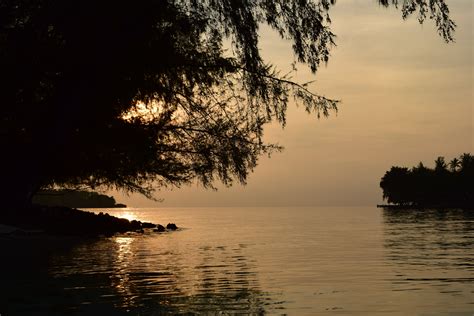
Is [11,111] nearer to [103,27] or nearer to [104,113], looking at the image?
[104,113]

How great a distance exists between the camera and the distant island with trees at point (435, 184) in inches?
6447

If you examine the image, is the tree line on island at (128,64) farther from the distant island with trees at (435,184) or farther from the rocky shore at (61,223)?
the distant island with trees at (435,184)

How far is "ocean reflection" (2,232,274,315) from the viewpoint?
10.8 meters

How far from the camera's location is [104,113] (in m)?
22.4

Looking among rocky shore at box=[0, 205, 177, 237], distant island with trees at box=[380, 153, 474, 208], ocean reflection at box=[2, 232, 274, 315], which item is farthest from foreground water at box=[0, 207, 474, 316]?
distant island with trees at box=[380, 153, 474, 208]

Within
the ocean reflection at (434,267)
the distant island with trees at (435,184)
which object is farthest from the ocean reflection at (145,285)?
the distant island with trees at (435,184)

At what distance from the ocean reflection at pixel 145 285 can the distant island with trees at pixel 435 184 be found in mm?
150402

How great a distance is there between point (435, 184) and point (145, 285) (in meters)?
161

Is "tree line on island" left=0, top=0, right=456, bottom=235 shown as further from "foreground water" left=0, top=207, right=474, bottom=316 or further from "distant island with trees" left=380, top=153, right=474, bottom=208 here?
"distant island with trees" left=380, top=153, right=474, bottom=208

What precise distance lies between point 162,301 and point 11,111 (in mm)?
11287

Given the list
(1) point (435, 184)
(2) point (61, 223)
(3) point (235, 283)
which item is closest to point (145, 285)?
(3) point (235, 283)

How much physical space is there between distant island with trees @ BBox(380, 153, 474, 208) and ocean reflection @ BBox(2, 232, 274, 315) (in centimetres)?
15040

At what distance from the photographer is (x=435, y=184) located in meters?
167

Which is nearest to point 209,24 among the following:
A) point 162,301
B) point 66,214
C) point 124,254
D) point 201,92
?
point 201,92
